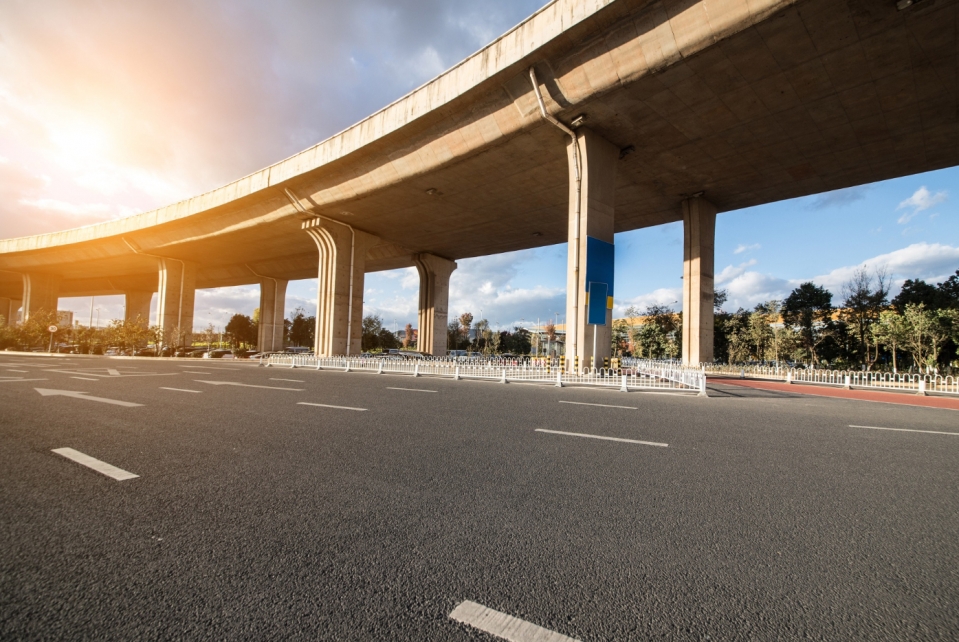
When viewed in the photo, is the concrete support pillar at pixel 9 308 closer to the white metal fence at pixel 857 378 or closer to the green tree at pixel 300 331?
the green tree at pixel 300 331

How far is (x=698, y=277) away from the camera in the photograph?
27281 millimetres

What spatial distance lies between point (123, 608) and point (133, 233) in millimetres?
51242

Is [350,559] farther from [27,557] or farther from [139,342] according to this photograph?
[139,342]

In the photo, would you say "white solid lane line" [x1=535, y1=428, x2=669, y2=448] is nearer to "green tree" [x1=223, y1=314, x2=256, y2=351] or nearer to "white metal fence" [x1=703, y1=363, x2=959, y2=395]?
"white metal fence" [x1=703, y1=363, x2=959, y2=395]

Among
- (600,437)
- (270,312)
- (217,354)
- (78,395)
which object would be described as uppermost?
(270,312)

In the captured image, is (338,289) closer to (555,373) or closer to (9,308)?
(555,373)

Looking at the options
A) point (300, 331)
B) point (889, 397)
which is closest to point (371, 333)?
point (300, 331)

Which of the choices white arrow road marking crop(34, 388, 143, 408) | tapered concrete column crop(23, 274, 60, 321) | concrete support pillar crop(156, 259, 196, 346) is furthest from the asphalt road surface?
tapered concrete column crop(23, 274, 60, 321)

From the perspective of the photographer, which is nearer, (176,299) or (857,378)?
(857,378)

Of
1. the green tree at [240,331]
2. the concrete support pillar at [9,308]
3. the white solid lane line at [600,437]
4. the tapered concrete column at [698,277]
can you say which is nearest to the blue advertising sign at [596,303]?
the tapered concrete column at [698,277]

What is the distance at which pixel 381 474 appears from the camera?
452 cm

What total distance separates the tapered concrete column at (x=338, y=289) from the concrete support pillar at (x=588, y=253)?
20.2 m

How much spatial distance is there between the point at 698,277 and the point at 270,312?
51171 mm

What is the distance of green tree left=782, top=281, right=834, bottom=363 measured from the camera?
35906 millimetres
